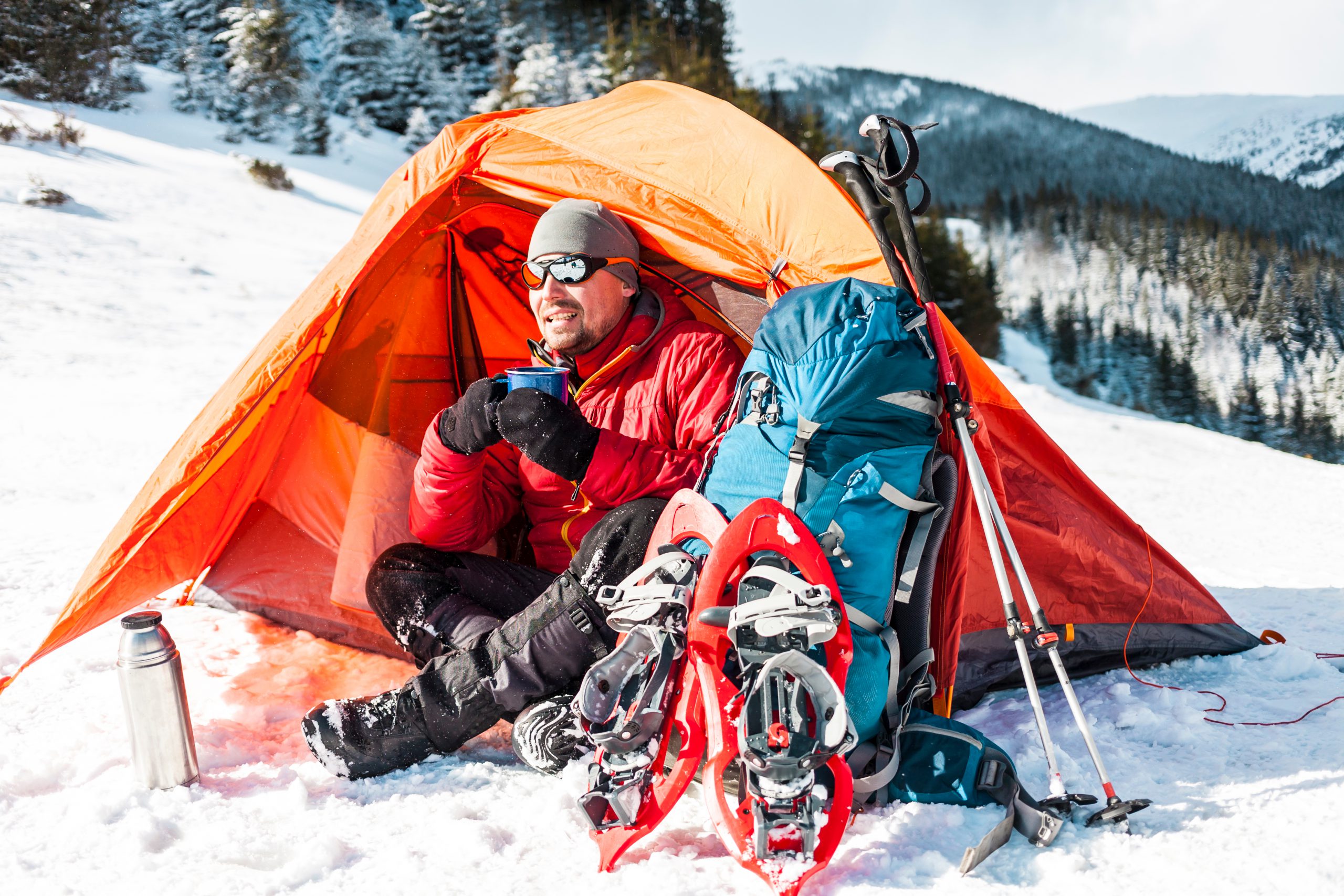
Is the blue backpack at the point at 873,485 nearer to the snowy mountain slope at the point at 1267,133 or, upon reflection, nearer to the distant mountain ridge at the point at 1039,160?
the snowy mountain slope at the point at 1267,133

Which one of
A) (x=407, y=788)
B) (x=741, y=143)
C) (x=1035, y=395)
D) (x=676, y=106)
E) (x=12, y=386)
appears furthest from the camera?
(x=1035, y=395)

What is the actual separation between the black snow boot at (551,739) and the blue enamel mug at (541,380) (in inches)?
29.9

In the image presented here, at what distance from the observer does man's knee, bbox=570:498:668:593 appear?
6.56ft

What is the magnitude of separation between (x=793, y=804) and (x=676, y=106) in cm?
215

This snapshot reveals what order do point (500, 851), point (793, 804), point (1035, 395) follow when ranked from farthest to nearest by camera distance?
point (1035, 395), point (500, 851), point (793, 804)

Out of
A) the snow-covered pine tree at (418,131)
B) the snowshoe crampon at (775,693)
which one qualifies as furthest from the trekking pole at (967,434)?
the snow-covered pine tree at (418,131)

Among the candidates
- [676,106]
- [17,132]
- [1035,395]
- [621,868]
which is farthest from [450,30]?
[621,868]

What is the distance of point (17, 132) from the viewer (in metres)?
12.9

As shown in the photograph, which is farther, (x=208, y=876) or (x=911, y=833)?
(x=911, y=833)

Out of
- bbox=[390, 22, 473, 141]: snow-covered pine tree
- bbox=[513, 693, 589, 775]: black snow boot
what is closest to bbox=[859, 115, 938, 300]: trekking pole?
bbox=[513, 693, 589, 775]: black snow boot

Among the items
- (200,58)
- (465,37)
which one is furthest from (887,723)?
(465,37)

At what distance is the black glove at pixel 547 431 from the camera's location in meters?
2.04

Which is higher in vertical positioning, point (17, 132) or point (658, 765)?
point (17, 132)

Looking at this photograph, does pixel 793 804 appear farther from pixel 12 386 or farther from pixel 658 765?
pixel 12 386
